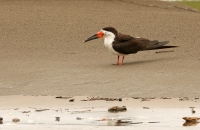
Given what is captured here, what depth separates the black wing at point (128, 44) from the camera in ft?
46.5

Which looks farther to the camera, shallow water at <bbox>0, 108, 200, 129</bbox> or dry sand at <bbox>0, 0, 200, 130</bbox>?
dry sand at <bbox>0, 0, 200, 130</bbox>

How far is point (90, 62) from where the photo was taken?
572 inches

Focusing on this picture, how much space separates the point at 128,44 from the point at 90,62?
0.72 metres

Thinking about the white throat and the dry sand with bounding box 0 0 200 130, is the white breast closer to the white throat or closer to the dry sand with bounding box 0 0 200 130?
the white throat

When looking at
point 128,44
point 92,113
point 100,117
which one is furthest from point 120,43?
point 100,117

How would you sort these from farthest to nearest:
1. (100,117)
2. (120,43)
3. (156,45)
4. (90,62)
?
(156,45), (90,62), (120,43), (100,117)

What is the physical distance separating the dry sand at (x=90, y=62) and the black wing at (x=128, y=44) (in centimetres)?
22

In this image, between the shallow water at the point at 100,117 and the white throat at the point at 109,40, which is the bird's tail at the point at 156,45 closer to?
the white throat at the point at 109,40

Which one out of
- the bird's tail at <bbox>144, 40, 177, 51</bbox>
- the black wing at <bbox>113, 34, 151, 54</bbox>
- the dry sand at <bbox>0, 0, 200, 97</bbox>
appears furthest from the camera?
the bird's tail at <bbox>144, 40, 177, 51</bbox>

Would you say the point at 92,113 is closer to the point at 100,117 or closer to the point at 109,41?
the point at 100,117

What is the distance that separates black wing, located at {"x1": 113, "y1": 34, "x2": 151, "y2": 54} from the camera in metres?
14.2

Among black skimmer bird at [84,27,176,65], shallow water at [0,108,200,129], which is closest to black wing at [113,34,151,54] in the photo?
black skimmer bird at [84,27,176,65]

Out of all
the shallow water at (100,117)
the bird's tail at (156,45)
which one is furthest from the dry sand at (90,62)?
the bird's tail at (156,45)

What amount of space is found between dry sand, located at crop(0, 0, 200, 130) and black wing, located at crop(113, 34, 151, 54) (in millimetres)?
223
